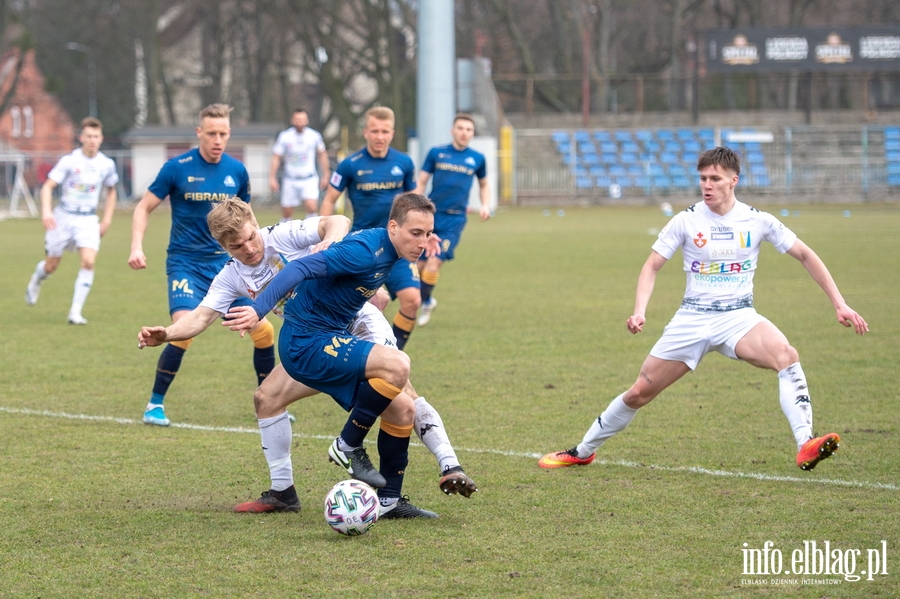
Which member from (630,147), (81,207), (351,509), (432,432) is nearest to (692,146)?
(630,147)

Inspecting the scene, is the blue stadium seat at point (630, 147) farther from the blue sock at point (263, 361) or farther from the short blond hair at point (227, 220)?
the short blond hair at point (227, 220)

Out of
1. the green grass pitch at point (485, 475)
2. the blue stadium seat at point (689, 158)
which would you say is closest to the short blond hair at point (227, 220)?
the green grass pitch at point (485, 475)

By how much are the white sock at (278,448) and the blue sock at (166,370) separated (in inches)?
88.9

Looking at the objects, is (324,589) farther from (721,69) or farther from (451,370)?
(721,69)

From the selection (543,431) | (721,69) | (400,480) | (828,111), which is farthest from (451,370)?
(828,111)

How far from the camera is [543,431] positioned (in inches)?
266

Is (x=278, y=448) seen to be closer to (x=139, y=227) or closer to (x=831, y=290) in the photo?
(x=139, y=227)

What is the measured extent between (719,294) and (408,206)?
75.4 inches

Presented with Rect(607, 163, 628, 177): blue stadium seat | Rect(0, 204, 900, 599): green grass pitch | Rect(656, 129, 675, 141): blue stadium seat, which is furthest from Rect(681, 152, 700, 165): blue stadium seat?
Rect(0, 204, 900, 599): green grass pitch

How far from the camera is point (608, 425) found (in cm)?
585

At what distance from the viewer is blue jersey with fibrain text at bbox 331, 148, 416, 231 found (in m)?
9.57

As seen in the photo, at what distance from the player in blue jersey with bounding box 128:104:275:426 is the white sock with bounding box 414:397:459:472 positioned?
2.24 metres

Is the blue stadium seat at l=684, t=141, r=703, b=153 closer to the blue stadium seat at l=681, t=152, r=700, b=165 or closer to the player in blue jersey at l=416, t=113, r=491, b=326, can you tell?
the blue stadium seat at l=681, t=152, r=700, b=165

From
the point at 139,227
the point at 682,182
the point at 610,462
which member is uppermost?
the point at 682,182
